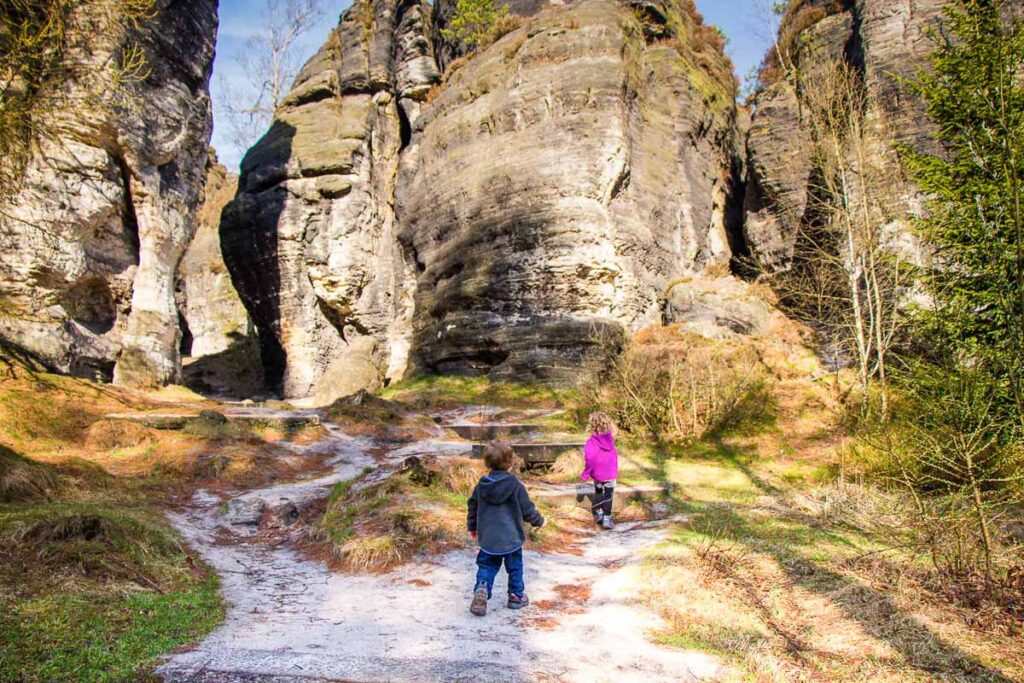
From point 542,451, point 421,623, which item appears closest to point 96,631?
point 421,623

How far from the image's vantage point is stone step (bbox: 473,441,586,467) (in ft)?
33.0

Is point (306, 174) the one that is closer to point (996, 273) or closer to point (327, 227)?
point (327, 227)

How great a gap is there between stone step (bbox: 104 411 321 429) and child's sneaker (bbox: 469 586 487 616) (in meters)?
8.05

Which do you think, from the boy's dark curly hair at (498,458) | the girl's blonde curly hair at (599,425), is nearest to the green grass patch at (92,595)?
the boy's dark curly hair at (498,458)

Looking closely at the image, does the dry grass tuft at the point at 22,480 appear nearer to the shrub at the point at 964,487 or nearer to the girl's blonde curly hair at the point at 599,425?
the girl's blonde curly hair at the point at 599,425

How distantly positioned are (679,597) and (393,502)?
329 centimetres

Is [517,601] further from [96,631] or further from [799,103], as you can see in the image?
[799,103]

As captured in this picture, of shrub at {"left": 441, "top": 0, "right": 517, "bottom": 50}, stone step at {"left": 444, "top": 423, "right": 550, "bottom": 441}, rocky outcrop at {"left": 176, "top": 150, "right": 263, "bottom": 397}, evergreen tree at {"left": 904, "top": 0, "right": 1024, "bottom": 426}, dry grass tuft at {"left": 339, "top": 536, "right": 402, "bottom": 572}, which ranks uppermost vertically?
shrub at {"left": 441, "top": 0, "right": 517, "bottom": 50}

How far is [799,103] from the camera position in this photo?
73.9ft

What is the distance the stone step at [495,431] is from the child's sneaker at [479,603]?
7.73 metres

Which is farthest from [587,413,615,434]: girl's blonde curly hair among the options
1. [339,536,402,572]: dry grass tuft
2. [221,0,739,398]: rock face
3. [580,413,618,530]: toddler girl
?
[221,0,739,398]: rock face

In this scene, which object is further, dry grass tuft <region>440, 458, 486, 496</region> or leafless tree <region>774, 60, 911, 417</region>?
leafless tree <region>774, 60, 911, 417</region>

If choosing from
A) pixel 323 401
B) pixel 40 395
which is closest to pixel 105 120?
pixel 40 395

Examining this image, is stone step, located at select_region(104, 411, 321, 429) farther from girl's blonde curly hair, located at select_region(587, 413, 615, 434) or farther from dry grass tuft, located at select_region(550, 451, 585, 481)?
girl's blonde curly hair, located at select_region(587, 413, 615, 434)
